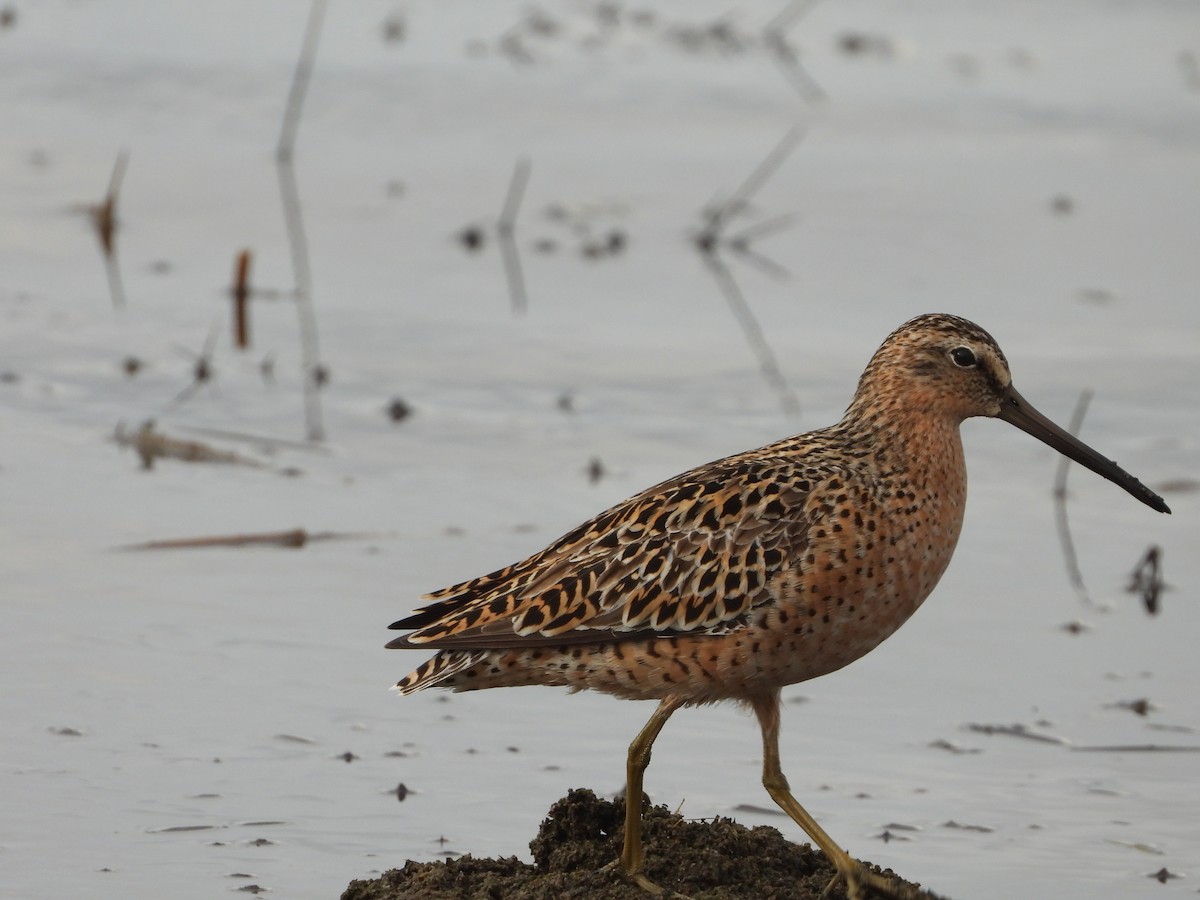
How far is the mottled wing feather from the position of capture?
15.6 ft

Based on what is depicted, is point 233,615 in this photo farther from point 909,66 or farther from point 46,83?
point 909,66

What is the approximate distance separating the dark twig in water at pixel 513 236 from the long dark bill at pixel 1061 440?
13.4ft

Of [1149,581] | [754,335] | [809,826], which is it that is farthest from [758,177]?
[809,826]

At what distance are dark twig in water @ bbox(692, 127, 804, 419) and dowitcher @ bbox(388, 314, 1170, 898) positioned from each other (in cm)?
325

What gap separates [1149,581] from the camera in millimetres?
6758

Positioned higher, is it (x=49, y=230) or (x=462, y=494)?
(x=49, y=230)

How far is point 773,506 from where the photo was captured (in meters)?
Result: 4.82

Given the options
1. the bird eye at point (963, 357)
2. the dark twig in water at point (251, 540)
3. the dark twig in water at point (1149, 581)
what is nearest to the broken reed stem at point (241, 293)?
the dark twig in water at point (251, 540)

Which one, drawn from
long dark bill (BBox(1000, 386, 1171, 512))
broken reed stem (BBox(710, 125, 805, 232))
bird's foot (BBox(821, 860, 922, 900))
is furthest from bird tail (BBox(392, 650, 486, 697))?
broken reed stem (BBox(710, 125, 805, 232))

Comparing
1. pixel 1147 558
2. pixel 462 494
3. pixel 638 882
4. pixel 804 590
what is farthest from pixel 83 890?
pixel 1147 558

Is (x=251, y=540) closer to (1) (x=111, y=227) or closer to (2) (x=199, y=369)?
(2) (x=199, y=369)

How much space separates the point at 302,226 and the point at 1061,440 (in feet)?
18.1

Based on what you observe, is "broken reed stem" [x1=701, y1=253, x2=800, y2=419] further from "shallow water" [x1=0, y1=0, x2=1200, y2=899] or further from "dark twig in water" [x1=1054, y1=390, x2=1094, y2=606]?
"dark twig in water" [x1=1054, y1=390, x2=1094, y2=606]

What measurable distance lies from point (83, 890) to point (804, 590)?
64.2 inches
